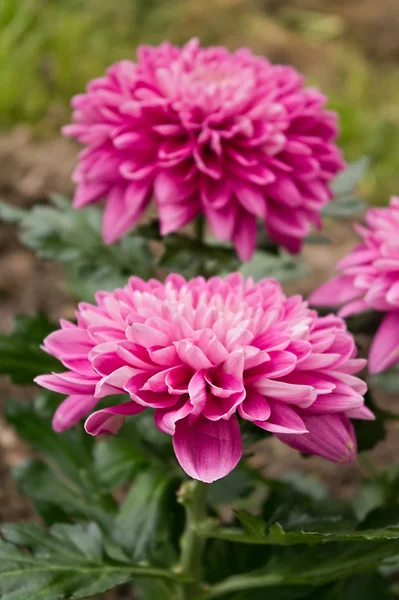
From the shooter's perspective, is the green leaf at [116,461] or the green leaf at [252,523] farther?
the green leaf at [116,461]

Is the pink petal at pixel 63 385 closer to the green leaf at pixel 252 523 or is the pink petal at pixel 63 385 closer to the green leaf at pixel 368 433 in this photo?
the green leaf at pixel 252 523

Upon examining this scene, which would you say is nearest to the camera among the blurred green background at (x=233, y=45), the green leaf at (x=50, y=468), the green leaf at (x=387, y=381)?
the green leaf at (x=387, y=381)

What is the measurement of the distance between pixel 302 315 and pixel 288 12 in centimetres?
330

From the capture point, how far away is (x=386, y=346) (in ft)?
2.38

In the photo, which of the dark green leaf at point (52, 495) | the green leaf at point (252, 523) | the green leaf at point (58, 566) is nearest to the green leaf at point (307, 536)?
the green leaf at point (252, 523)

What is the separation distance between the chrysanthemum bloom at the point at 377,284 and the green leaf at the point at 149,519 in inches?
10.8

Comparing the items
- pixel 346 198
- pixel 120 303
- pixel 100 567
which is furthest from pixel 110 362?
pixel 346 198

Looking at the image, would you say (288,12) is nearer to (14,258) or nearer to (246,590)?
(14,258)

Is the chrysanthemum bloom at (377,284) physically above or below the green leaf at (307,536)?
above

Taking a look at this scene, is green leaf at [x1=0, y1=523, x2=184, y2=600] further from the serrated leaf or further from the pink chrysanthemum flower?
the serrated leaf

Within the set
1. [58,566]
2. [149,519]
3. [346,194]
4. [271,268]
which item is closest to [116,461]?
[149,519]

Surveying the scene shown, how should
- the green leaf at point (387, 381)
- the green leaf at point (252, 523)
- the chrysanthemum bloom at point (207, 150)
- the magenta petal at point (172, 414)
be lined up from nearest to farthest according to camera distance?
the magenta petal at point (172, 414)
the green leaf at point (252, 523)
the chrysanthemum bloom at point (207, 150)
the green leaf at point (387, 381)

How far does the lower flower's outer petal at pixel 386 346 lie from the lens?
0.72m

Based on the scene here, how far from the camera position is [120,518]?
88 centimetres
